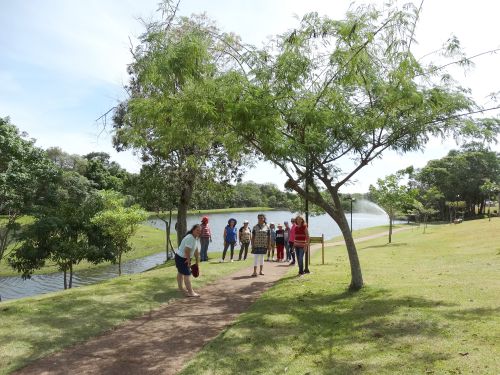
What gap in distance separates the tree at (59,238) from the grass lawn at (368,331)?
11.0 meters

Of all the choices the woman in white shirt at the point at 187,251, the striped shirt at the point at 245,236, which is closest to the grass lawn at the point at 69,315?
→ the woman in white shirt at the point at 187,251

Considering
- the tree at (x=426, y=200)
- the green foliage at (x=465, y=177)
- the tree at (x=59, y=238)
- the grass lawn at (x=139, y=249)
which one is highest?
the green foliage at (x=465, y=177)

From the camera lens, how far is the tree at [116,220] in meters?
18.7

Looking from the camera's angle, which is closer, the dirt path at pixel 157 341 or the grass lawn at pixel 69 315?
the dirt path at pixel 157 341

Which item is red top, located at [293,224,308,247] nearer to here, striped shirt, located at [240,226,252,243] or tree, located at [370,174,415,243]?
striped shirt, located at [240,226,252,243]

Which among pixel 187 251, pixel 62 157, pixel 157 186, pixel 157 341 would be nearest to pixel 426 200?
pixel 157 186

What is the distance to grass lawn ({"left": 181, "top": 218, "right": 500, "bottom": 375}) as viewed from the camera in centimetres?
542

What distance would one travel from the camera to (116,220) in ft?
61.7

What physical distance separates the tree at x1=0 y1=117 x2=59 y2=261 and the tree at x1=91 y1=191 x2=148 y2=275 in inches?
106

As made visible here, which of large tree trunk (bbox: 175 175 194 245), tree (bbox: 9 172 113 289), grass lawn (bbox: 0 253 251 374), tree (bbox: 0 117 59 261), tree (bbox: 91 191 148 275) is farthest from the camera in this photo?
large tree trunk (bbox: 175 175 194 245)

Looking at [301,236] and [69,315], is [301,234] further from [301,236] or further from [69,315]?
[69,315]

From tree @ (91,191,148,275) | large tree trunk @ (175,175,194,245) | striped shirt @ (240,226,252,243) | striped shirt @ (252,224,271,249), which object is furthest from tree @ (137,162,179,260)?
striped shirt @ (252,224,271,249)

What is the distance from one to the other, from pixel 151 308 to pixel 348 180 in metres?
5.42

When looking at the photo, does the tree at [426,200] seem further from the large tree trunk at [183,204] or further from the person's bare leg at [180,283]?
the person's bare leg at [180,283]
